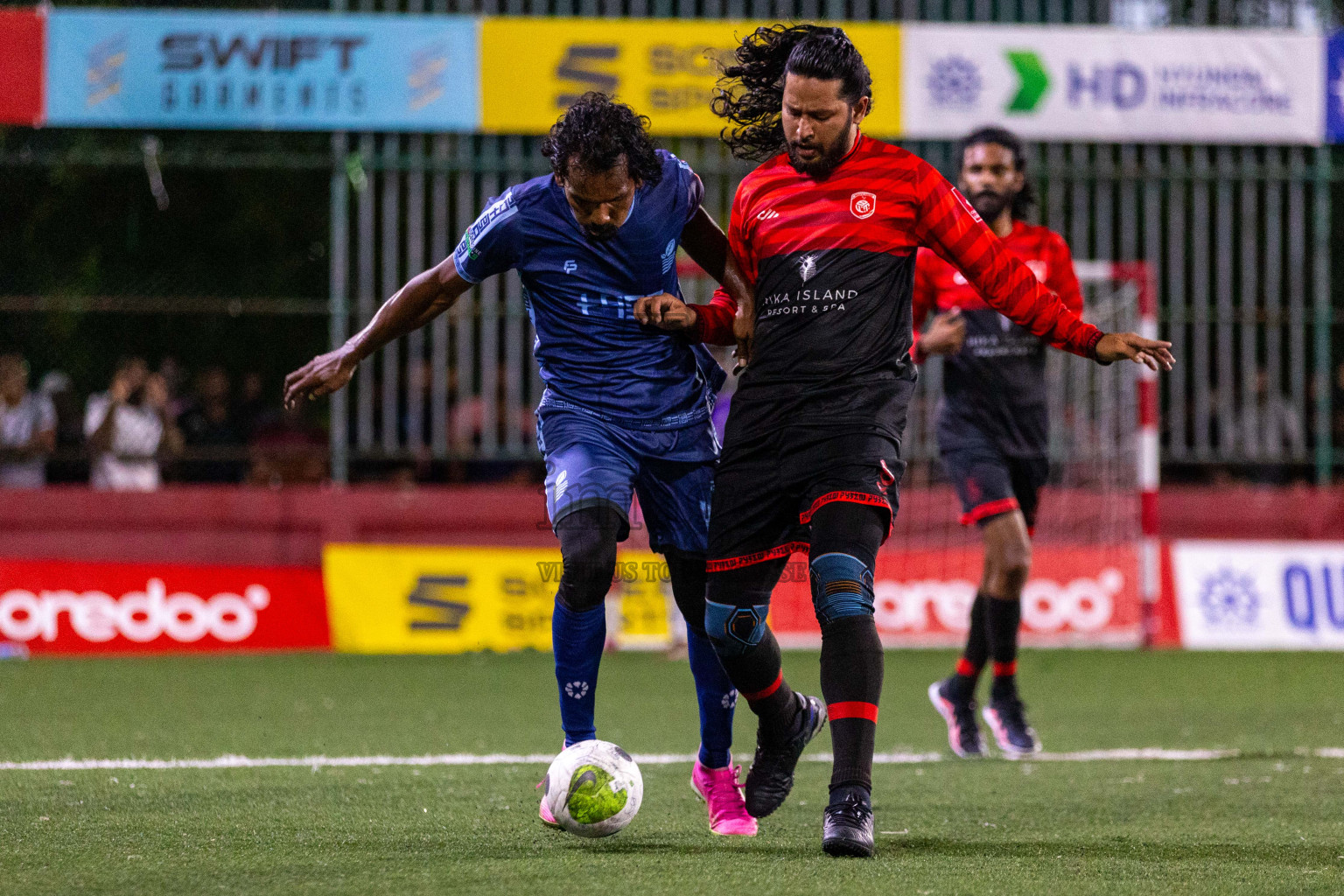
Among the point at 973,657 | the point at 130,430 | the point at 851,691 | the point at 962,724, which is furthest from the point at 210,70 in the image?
the point at 851,691

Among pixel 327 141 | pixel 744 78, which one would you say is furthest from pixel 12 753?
pixel 327 141

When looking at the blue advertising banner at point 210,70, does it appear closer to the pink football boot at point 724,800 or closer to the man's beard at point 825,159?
the man's beard at point 825,159

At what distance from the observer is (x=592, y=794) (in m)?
4.50

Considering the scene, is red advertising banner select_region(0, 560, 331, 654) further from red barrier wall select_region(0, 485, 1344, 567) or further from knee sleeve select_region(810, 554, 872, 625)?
knee sleeve select_region(810, 554, 872, 625)

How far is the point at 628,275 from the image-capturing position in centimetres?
502

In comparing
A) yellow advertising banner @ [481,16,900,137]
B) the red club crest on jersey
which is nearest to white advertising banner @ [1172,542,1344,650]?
yellow advertising banner @ [481,16,900,137]

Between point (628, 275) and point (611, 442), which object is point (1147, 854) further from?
point (628, 275)

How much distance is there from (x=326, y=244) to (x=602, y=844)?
11433mm

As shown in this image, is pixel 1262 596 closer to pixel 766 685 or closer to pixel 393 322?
pixel 766 685

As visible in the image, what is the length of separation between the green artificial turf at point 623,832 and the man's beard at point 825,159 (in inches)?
71.4

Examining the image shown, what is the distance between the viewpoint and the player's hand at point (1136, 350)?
15.5 ft

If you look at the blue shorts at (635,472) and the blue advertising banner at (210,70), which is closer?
the blue shorts at (635,472)

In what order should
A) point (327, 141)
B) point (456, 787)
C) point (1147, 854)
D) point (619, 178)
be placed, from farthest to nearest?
point (327, 141) → point (456, 787) → point (619, 178) → point (1147, 854)

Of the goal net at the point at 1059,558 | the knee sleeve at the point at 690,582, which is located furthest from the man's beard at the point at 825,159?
the goal net at the point at 1059,558
